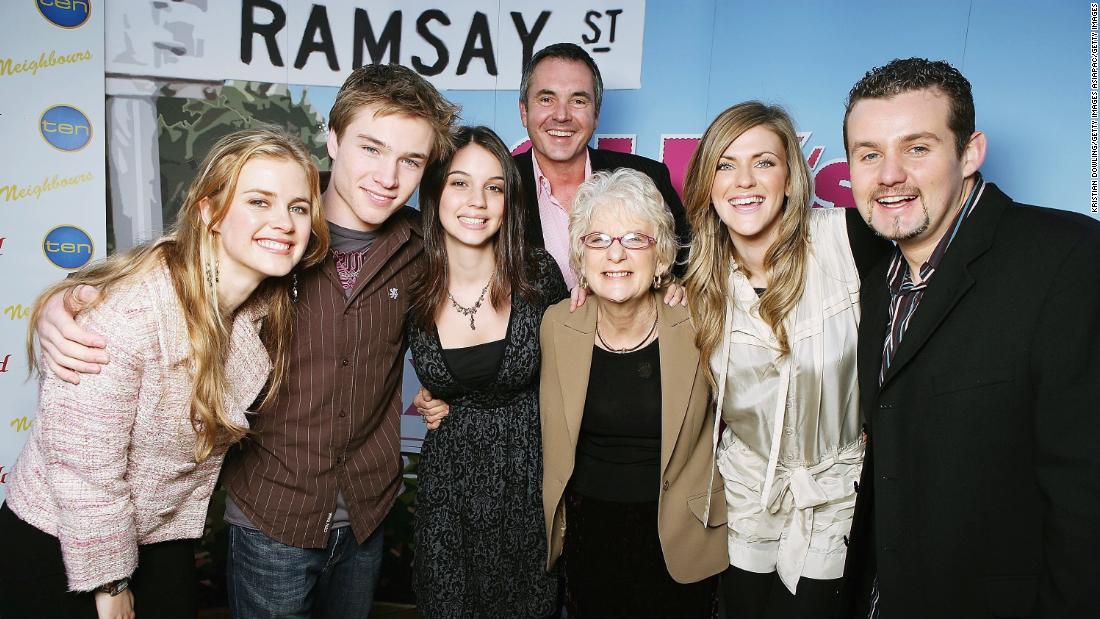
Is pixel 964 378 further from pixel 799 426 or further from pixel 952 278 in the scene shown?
pixel 799 426

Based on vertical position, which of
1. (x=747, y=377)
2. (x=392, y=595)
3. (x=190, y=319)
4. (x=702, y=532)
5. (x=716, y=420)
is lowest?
(x=392, y=595)

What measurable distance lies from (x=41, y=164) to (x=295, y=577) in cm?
241

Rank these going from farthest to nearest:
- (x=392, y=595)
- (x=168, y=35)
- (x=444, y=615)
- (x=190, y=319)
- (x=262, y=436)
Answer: (x=392, y=595)
(x=168, y=35)
(x=444, y=615)
(x=262, y=436)
(x=190, y=319)

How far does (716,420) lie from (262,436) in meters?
1.29

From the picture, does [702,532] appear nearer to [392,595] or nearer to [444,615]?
[444,615]

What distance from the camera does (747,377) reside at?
1.92 m

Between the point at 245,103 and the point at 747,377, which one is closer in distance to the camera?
the point at 747,377

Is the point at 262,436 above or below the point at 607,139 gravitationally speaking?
below

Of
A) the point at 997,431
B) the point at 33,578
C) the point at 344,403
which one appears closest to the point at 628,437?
the point at 344,403

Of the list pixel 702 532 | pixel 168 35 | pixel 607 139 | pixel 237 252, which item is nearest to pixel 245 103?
pixel 168 35

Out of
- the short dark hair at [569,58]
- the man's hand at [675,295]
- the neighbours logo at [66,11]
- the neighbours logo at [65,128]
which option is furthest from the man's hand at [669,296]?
the neighbours logo at [66,11]

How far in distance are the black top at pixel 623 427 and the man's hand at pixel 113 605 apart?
1196 millimetres

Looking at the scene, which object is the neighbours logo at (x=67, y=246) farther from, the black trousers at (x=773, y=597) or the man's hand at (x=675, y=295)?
the black trousers at (x=773, y=597)

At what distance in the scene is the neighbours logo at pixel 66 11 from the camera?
9.96 ft
